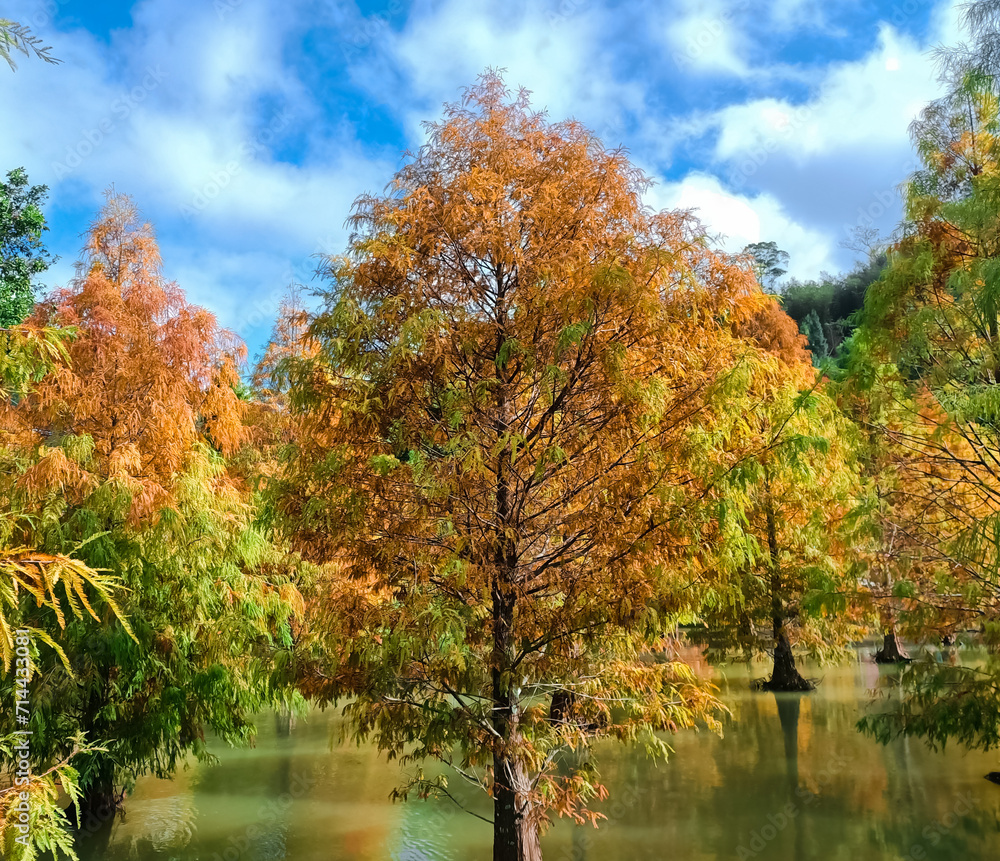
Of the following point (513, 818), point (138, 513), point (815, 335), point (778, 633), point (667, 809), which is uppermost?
point (815, 335)

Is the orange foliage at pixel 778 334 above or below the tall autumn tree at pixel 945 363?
above

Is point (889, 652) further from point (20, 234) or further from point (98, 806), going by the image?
point (20, 234)

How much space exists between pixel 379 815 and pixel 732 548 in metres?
7.06

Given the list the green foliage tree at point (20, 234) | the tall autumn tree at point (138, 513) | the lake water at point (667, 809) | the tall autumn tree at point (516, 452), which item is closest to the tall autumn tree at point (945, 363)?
the lake water at point (667, 809)

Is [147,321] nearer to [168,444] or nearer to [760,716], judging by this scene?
[168,444]

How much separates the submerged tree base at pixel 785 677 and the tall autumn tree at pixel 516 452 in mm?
10887

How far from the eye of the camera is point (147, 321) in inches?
352

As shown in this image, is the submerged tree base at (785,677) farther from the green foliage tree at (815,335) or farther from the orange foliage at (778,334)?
the green foliage tree at (815,335)

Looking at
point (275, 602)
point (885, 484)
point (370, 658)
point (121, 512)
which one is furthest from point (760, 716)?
point (121, 512)

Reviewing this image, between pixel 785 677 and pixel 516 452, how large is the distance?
42.2 feet

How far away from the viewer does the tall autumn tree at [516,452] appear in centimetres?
538

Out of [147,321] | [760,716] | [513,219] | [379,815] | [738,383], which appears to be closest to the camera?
[738,383]

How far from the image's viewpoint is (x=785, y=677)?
1575 cm

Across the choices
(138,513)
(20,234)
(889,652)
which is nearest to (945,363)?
(138,513)
